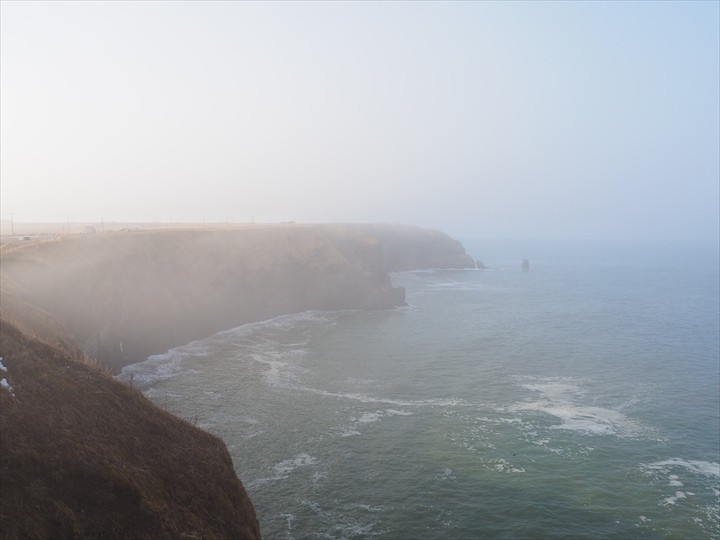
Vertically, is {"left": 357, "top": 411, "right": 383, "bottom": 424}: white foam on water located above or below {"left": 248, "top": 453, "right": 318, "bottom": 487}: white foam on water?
above

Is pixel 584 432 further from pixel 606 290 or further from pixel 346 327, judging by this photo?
pixel 606 290

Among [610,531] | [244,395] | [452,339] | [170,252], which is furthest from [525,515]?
[170,252]

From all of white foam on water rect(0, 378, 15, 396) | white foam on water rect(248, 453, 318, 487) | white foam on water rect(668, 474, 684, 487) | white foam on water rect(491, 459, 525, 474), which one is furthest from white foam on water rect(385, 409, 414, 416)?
white foam on water rect(0, 378, 15, 396)

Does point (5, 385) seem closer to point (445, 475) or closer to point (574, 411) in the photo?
point (445, 475)

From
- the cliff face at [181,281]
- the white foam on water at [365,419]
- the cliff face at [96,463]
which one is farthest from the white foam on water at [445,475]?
the cliff face at [181,281]

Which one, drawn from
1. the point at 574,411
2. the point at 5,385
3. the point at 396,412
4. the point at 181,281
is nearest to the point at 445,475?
the point at 396,412

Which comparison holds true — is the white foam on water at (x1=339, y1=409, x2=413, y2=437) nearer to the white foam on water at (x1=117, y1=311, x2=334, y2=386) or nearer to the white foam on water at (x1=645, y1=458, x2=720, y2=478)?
the white foam on water at (x1=117, y1=311, x2=334, y2=386)
